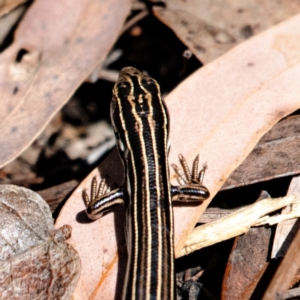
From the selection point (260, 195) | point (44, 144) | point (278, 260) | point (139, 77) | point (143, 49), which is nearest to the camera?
point (278, 260)

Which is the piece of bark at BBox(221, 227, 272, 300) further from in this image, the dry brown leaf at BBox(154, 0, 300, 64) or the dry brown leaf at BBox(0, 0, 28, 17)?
the dry brown leaf at BBox(0, 0, 28, 17)

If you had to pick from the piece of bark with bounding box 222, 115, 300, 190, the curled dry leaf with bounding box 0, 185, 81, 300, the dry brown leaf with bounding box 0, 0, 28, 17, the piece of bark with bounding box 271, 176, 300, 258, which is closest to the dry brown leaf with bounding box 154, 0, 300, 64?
the piece of bark with bounding box 222, 115, 300, 190

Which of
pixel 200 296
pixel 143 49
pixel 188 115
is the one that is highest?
pixel 143 49

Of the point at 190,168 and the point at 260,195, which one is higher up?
the point at 190,168

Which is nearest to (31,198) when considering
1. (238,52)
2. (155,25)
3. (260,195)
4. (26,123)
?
(26,123)

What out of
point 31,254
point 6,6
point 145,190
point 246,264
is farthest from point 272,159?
point 6,6

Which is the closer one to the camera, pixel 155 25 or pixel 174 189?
pixel 174 189

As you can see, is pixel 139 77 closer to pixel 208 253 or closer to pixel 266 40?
pixel 266 40

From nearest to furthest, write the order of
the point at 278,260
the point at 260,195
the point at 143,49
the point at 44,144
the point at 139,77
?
the point at 278,260
the point at 260,195
the point at 139,77
the point at 44,144
the point at 143,49
